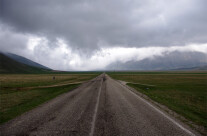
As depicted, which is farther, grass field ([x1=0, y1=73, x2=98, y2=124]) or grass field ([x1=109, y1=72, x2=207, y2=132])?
grass field ([x1=0, y1=73, x2=98, y2=124])

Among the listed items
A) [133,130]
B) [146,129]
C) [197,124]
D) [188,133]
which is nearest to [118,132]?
Answer: [133,130]

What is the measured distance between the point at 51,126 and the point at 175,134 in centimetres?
621

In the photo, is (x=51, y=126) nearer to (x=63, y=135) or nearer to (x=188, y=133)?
(x=63, y=135)

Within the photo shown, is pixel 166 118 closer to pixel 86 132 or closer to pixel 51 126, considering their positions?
pixel 86 132

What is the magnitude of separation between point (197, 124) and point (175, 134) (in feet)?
8.04

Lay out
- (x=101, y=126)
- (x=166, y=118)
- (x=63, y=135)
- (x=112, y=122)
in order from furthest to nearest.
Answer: (x=166, y=118) < (x=112, y=122) < (x=101, y=126) < (x=63, y=135)

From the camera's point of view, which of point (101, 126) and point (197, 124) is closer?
point (101, 126)

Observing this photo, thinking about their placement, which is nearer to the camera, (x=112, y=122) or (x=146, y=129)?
(x=146, y=129)

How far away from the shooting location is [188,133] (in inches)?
224

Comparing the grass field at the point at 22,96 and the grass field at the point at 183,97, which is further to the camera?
the grass field at the point at 22,96

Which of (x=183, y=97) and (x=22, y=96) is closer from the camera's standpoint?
(x=183, y=97)

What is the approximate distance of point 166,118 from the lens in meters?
7.50

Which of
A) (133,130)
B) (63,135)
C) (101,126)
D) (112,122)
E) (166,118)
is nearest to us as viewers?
(63,135)

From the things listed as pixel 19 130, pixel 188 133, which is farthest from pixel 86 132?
pixel 188 133
